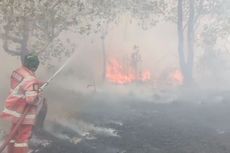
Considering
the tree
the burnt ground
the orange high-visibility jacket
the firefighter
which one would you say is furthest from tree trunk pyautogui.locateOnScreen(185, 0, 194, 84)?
the orange high-visibility jacket

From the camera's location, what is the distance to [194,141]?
17.8 m

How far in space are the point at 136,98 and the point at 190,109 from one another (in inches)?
193

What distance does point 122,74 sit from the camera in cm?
3644

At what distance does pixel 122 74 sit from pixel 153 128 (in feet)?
52.9

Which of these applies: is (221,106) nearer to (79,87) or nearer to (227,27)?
(227,27)

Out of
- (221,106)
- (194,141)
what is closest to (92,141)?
(194,141)

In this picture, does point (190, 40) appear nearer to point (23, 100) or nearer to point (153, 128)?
point (153, 128)

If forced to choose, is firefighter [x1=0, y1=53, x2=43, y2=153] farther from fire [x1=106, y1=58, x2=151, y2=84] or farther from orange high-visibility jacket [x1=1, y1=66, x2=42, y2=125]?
fire [x1=106, y1=58, x2=151, y2=84]

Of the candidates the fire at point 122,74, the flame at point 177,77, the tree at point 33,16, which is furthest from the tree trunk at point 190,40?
the tree at point 33,16

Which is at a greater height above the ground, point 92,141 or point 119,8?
point 119,8

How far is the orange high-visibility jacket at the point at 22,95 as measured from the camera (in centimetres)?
1102

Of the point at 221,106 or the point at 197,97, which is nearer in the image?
the point at 221,106

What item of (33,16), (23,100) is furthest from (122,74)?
(23,100)

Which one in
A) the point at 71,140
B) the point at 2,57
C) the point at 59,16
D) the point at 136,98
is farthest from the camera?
the point at 2,57
